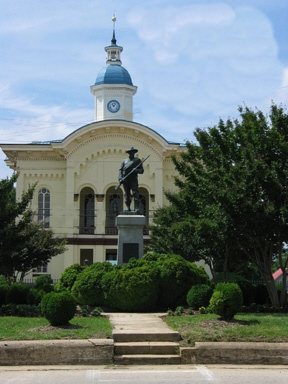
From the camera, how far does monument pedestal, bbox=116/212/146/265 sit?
Answer: 20656mm

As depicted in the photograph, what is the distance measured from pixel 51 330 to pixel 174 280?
596 centimetres

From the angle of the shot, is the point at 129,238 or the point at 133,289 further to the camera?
the point at 129,238

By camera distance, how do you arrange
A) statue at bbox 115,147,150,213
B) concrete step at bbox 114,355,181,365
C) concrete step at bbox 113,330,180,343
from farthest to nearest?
1. statue at bbox 115,147,150,213
2. concrete step at bbox 113,330,180,343
3. concrete step at bbox 114,355,181,365

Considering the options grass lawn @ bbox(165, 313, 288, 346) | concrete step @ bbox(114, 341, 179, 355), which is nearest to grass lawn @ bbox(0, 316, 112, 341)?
concrete step @ bbox(114, 341, 179, 355)

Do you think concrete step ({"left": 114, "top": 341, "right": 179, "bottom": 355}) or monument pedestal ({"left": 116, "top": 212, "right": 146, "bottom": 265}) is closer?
concrete step ({"left": 114, "top": 341, "right": 179, "bottom": 355})

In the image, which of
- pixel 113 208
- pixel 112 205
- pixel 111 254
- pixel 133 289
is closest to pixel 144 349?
pixel 133 289

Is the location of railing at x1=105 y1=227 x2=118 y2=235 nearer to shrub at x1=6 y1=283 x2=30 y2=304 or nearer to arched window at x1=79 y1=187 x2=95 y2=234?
arched window at x1=79 y1=187 x2=95 y2=234

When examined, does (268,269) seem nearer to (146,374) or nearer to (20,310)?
(20,310)

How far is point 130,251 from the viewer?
20656mm

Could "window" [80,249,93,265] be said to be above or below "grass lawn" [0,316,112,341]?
above

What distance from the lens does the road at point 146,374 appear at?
9.67 metres

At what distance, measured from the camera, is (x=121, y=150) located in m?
50.6

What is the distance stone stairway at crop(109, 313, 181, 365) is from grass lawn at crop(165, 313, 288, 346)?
32 cm

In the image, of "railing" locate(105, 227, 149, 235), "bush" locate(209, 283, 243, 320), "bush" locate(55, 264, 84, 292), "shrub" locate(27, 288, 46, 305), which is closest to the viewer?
"bush" locate(209, 283, 243, 320)
